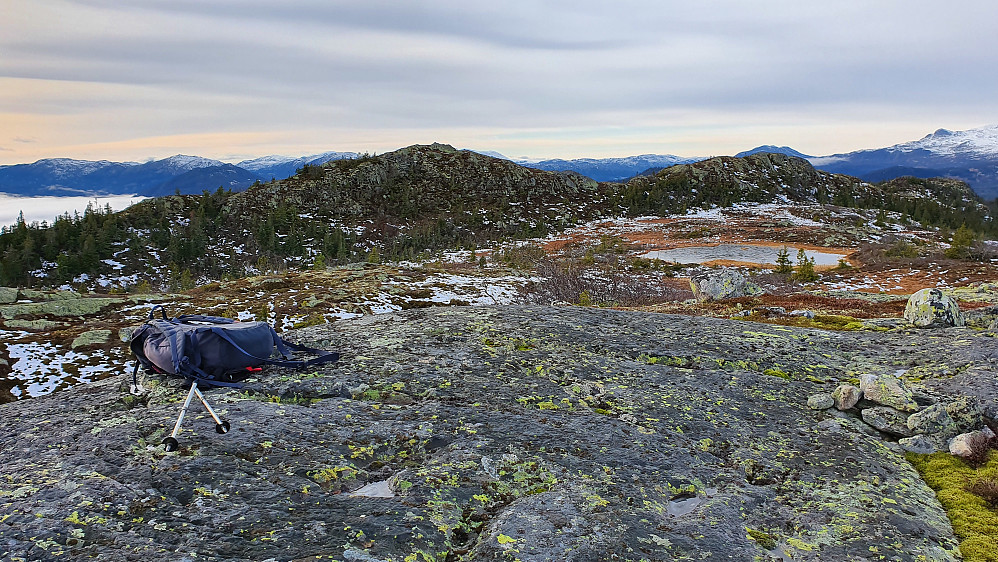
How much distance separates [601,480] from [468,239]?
120 metres

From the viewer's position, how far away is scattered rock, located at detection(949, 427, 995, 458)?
659cm

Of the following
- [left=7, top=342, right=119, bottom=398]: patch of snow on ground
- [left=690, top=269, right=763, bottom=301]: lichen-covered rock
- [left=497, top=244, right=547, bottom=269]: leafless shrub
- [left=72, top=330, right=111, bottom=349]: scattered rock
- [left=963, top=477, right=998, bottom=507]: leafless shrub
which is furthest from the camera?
[left=497, top=244, right=547, bottom=269]: leafless shrub

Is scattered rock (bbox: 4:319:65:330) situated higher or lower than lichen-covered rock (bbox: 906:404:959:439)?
lower

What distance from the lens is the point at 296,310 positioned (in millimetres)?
25984

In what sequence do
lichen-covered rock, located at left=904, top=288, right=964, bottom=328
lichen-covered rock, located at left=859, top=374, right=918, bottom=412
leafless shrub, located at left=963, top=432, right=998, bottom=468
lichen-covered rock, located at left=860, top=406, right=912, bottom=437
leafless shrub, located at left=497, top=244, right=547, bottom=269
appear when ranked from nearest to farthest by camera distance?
leafless shrub, located at left=963, top=432, right=998, bottom=468 → lichen-covered rock, located at left=860, top=406, right=912, bottom=437 → lichen-covered rock, located at left=859, top=374, right=918, bottom=412 → lichen-covered rock, located at left=904, top=288, right=964, bottom=328 → leafless shrub, located at left=497, top=244, right=547, bottom=269

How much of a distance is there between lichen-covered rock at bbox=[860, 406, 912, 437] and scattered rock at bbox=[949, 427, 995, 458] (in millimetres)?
502

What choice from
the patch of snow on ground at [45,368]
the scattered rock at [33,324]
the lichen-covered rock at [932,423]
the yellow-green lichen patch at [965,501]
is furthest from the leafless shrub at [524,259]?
the yellow-green lichen patch at [965,501]

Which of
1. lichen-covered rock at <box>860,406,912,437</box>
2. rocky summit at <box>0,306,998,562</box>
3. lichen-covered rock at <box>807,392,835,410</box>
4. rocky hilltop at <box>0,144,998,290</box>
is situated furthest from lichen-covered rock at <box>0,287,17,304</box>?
rocky hilltop at <box>0,144,998,290</box>

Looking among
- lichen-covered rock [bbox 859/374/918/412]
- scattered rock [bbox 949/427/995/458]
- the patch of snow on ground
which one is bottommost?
the patch of snow on ground

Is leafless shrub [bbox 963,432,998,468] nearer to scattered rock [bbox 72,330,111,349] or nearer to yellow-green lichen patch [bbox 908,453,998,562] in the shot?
yellow-green lichen patch [bbox 908,453,998,562]

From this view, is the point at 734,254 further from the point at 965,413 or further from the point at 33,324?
the point at 33,324

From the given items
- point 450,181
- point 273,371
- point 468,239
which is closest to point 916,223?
point 468,239

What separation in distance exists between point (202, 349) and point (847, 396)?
10.5 m

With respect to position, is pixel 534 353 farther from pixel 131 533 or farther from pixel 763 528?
pixel 131 533
